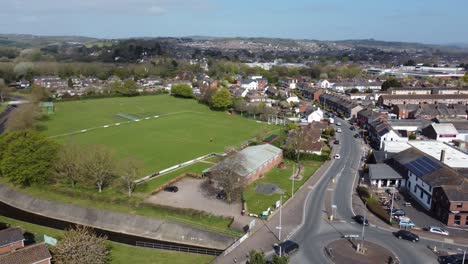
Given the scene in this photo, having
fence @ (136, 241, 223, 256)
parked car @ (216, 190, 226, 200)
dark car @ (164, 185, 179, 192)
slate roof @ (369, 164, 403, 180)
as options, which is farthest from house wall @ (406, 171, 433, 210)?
dark car @ (164, 185, 179, 192)

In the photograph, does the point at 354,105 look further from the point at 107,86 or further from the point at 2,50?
the point at 2,50

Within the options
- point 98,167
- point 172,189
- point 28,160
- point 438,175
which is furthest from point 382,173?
point 28,160

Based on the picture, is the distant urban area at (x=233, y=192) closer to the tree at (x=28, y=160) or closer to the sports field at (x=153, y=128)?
the tree at (x=28, y=160)

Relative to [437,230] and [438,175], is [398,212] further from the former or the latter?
[438,175]

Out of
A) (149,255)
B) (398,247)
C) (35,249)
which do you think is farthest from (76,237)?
(398,247)

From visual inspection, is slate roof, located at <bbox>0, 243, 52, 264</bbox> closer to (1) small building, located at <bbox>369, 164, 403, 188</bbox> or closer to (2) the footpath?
(2) the footpath

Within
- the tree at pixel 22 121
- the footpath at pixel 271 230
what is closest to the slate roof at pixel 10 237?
the footpath at pixel 271 230
